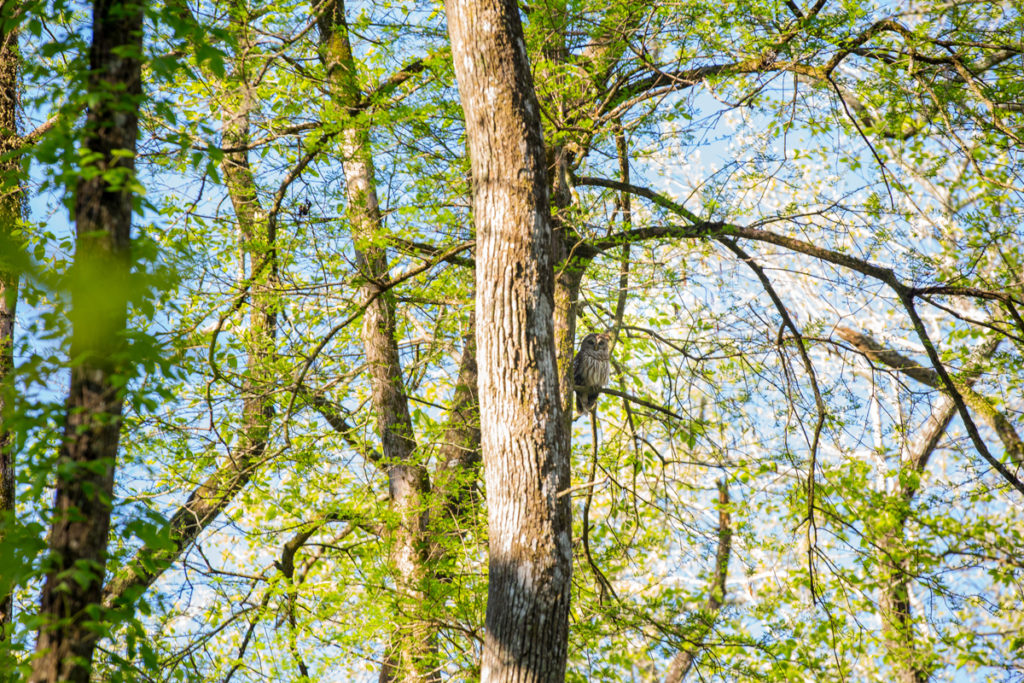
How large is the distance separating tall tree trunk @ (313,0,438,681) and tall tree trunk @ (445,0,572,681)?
1.34 meters

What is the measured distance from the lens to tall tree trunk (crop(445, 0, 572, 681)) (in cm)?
316

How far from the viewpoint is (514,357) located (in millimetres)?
3371

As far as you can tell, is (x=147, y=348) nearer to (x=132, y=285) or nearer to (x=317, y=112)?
(x=132, y=285)

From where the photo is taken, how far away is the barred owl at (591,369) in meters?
5.49

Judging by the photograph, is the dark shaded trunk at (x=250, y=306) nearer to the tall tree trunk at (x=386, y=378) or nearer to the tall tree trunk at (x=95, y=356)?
the tall tree trunk at (x=386, y=378)

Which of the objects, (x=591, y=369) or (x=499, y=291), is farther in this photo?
(x=591, y=369)

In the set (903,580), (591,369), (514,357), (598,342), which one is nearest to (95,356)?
(514,357)

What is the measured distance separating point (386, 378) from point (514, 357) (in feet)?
9.37

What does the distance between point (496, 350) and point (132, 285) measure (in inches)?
67.3

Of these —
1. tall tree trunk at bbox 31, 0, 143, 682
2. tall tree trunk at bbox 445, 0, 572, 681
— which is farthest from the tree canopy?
tall tree trunk at bbox 31, 0, 143, 682

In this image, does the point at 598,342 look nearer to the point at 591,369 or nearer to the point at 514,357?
the point at 591,369

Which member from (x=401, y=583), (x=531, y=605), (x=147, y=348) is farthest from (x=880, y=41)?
(x=147, y=348)

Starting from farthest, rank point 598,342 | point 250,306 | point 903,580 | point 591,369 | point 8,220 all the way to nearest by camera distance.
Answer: point 903,580 → point 250,306 → point 598,342 → point 591,369 → point 8,220

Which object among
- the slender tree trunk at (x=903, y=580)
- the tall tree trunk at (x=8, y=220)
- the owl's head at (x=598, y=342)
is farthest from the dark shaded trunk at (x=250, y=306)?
the slender tree trunk at (x=903, y=580)
